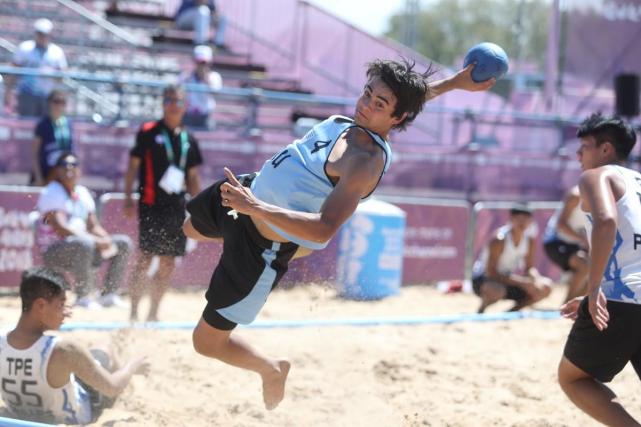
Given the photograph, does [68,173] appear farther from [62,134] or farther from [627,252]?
[627,252]

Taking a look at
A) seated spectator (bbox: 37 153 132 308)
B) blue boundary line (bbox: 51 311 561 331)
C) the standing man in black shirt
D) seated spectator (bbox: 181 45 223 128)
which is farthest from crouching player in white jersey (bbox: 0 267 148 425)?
seated spectator (bbox: 181 45 223 128)

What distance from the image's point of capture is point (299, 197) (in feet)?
12.8

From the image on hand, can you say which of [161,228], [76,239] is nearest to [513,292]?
[161,228]

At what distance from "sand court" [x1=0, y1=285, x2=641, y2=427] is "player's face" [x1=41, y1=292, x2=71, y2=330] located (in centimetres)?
62

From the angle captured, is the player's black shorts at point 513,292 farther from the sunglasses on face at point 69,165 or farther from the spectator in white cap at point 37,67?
the spectator in white cap at point 37,67

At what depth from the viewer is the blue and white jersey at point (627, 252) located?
12.8 feet

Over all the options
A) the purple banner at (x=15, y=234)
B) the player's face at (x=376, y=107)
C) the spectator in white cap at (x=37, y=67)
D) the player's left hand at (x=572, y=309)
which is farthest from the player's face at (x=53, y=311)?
the spectator in white cap at (x=37, y=67)

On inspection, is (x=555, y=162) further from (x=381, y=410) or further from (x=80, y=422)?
(x=80, y=422)

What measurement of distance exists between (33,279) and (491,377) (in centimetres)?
300

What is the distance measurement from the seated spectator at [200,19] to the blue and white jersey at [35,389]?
10.4m

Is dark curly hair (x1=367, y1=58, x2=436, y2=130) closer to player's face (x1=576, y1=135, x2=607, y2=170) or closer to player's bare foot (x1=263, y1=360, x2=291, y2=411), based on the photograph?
player's face (x1=576, y1=135, x2=607, y2=170)

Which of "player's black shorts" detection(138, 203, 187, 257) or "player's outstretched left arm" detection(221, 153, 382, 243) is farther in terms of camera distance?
"player's black shorts" detection(138, 203, 187, 257)

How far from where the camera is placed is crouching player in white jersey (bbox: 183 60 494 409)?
3.55 meters

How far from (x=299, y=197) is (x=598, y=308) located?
1.32 meters
